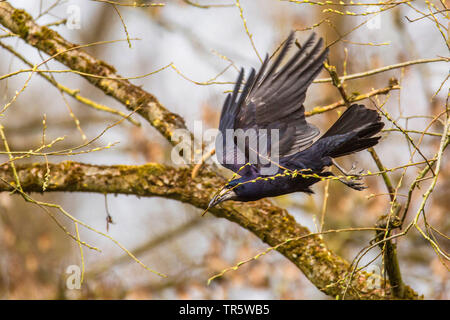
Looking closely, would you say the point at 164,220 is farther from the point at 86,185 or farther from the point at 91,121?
the point at 86,185

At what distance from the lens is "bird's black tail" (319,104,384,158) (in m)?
3.73

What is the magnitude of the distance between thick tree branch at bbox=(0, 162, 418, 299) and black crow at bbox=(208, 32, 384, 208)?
570 mm

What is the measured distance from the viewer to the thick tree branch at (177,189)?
433 cm

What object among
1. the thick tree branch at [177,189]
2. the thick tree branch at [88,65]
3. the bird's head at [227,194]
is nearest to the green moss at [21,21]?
the thick tree branch at [88,65]

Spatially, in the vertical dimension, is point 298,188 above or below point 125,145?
below

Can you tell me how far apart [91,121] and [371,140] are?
20.4ft

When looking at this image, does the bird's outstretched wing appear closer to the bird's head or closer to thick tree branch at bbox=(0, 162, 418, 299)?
the bird's head

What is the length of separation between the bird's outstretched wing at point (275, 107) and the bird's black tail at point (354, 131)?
213 millimetres

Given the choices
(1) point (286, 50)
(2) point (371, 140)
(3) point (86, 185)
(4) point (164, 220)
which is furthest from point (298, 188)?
(4) point (164, 220)

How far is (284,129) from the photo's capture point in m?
3.73

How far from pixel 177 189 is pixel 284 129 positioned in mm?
1106

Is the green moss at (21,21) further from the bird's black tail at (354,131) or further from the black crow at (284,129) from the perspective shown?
the bird's black tail at (354,131)

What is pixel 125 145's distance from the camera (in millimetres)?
9273

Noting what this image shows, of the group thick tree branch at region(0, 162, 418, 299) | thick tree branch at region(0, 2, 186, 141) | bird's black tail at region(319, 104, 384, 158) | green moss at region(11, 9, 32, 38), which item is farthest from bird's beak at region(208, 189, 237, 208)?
green moss at region(11, 9, 32, 38)
